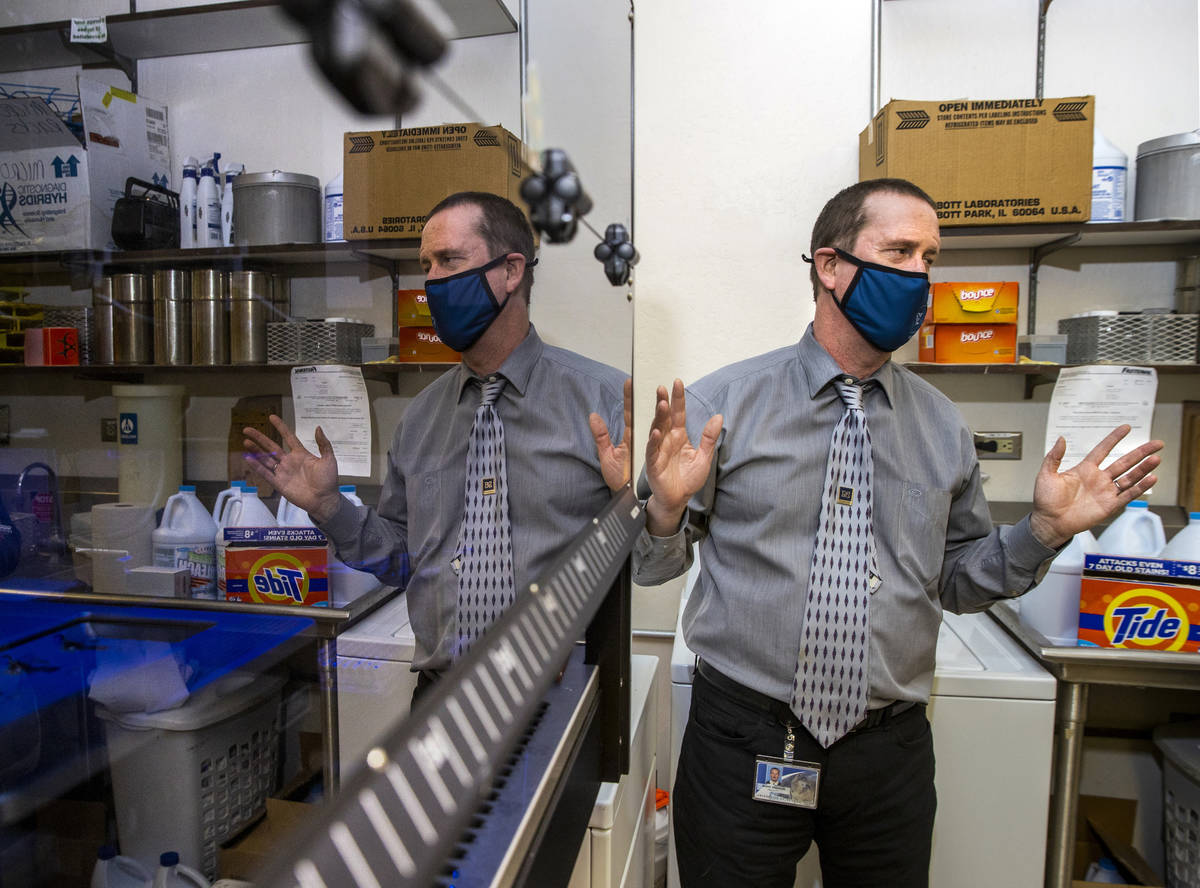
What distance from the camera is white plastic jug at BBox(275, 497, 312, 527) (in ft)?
0.85

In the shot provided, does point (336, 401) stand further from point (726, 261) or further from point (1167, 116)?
point (1167, 116)

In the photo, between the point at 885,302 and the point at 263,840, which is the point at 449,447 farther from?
the point at 885,302

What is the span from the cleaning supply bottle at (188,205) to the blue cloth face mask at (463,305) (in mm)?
90

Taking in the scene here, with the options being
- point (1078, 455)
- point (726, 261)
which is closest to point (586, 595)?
point (726, 261)

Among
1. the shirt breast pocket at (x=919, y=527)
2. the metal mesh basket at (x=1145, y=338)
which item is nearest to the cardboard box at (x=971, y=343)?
the metal mesh basket at (x=1145, y=338)

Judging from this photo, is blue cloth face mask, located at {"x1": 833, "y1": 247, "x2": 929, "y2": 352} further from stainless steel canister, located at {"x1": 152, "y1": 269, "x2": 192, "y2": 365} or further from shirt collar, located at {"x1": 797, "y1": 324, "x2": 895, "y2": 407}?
stainless steel canister, located at {"x1": 152, "y1": 269, "x2": 192, "y2": 365}

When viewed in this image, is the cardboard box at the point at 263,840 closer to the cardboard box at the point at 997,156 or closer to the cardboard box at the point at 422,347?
the cardboard box at the point at 422,347

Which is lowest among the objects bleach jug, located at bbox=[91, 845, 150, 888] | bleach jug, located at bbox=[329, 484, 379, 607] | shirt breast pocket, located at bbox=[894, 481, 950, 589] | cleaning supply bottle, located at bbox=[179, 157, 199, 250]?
shirt breast pocket, located at bbox=[894, 481, 950, 589]

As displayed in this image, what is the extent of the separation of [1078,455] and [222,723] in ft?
8.50

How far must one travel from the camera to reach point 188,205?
0.74 ft

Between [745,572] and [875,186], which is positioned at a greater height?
[875,186]

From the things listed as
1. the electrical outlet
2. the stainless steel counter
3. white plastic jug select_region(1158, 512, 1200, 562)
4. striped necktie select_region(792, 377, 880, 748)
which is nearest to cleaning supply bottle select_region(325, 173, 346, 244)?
striped necktie select_region(792, 377, 880, 748)

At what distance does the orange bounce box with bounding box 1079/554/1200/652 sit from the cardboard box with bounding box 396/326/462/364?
1.85 m

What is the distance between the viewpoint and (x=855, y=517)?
4.58 ft
